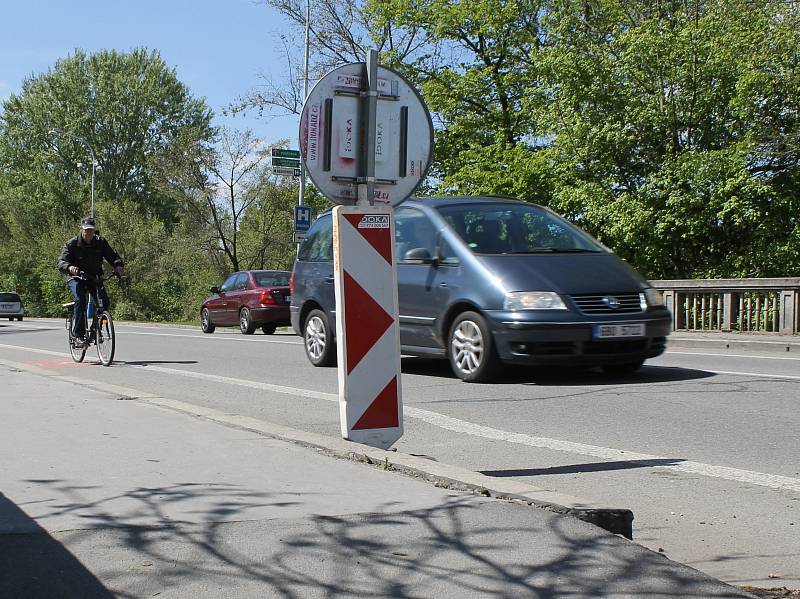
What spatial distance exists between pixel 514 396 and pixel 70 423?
3.89 meters

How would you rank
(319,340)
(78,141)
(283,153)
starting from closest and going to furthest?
(319,340), (283,153), (78,141)

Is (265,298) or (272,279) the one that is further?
(272,279)

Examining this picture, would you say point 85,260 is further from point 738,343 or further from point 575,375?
point 738,343

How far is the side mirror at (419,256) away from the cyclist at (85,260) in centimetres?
384

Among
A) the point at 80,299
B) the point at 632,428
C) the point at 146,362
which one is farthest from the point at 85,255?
the point at 632,428

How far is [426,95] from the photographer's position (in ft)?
119

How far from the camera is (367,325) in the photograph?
19.1ft

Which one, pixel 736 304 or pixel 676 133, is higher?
pixel 676 133

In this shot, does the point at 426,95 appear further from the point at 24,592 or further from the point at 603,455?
the point at 24,592

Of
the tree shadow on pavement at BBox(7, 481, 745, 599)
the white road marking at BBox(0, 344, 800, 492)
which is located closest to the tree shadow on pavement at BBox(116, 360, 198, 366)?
the white road marking at BBox(0, 344, 800, 492)

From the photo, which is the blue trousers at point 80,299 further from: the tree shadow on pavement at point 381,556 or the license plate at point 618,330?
the tree shadow on pavement at point 381,556

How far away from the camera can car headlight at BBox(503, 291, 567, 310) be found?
9.48 meters

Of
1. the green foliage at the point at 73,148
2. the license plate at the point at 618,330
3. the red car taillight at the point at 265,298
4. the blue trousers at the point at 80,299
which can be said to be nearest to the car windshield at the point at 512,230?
the license plate at the point at 618,330

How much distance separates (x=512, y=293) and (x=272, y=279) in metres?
14.9
